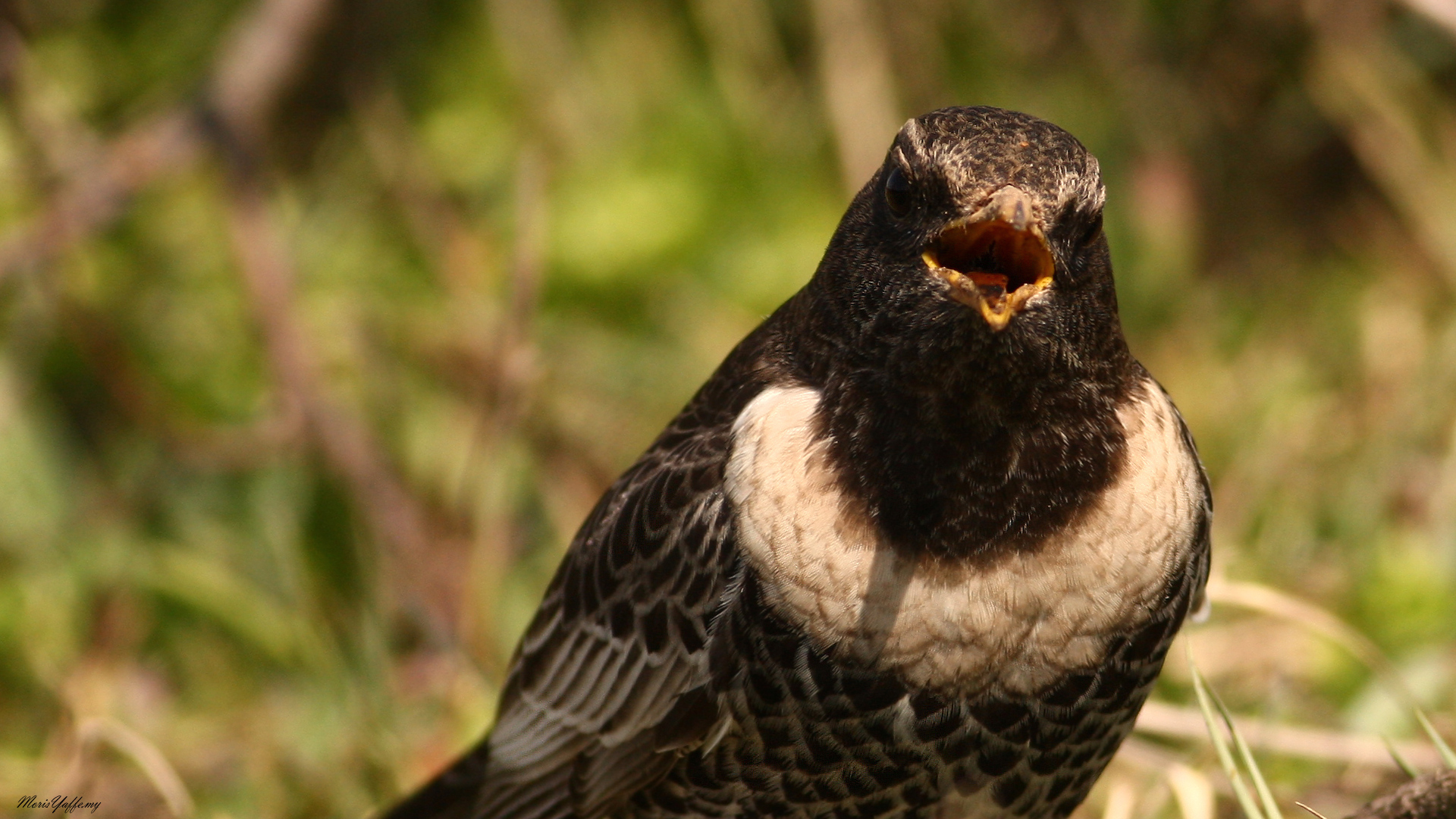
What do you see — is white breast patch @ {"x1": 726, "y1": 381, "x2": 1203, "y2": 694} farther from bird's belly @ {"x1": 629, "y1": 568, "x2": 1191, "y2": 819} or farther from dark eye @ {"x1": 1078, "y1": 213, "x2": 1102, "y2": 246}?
dark eye @ {"x1": 1078, "y1": 213, "x2": 1102, "y2": 246}

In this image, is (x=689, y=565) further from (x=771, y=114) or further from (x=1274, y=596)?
(x=771, y=114)

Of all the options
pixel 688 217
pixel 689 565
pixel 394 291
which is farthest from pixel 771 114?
pixel 689 565

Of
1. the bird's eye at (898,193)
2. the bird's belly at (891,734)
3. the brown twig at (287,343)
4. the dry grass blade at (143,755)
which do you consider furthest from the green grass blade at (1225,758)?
the brown twig at (287,343)

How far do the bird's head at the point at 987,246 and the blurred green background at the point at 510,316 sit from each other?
912 millimetres

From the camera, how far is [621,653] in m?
2.41

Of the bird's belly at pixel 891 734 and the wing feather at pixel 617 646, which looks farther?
the wing feather at pixel 617 646

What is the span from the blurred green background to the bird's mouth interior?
963mm

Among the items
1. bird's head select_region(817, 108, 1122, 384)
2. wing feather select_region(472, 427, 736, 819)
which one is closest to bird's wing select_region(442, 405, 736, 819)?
wing feather select_region(472, 427, 736, 819)

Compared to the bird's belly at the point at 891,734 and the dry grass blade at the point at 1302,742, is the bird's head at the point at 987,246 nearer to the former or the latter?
the bird's belly at the point at 891,734

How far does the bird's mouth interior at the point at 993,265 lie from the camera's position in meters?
1.87

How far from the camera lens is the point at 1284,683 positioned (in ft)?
10.3

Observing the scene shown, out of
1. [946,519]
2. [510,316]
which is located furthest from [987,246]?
[510,316]

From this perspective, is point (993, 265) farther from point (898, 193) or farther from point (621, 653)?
point (621, 653)

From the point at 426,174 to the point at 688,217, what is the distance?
2.87 feet
